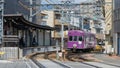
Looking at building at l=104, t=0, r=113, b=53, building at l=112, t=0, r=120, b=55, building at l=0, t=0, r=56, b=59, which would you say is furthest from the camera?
building at l=104, t=0, r=113, b=53

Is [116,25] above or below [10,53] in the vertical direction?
above

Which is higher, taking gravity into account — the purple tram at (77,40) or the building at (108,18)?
the building at (108,18)

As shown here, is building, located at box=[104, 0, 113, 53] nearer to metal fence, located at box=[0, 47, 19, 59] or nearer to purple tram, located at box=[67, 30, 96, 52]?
purple tram, located at box=[67, 30, 96, 52]

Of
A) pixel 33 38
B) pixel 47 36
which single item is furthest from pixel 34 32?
pixel 47 36

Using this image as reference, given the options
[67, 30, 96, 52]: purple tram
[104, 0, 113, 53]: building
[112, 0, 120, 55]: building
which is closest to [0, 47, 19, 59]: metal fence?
[112, 0, 120, 55]: building

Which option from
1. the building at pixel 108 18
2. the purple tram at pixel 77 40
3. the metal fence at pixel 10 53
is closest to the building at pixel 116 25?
the purple tram at pixel 77 40

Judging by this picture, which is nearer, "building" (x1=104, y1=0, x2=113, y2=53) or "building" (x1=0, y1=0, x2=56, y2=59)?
"building" (x1=0, y1=0, x2=56, y2=59)

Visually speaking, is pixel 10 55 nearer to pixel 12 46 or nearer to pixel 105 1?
pixel 12 46

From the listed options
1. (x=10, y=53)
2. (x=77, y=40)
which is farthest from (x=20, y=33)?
(x=10, y=53)

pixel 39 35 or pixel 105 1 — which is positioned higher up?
pixel 105 1

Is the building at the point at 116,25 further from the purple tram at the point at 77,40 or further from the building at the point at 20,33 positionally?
the building at the point at 20,33

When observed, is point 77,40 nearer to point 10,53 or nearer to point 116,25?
point 116,25

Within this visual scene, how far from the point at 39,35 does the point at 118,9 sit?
24.8 metres

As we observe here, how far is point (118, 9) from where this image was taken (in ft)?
147
